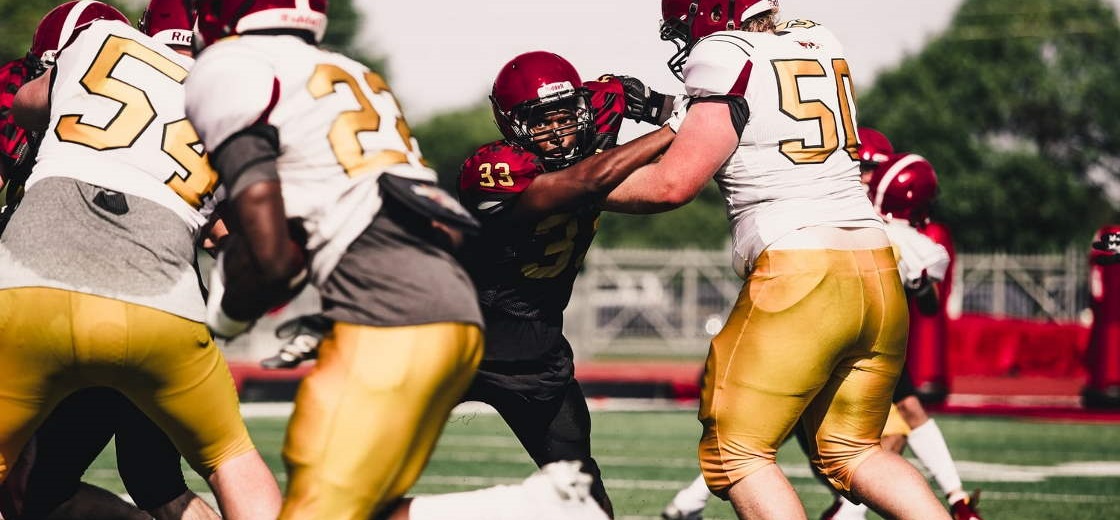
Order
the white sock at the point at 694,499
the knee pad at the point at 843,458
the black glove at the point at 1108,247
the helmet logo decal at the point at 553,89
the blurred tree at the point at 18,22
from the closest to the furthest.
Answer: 1. the knee pad at the point at 843,458
2. the helmet logo decal at the point at 553,89
3. the black glove at the point at 1108,247
4. the white sock at the point at 694,499
5. the blurred tree at the point at 18,22

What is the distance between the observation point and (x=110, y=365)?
396 cm

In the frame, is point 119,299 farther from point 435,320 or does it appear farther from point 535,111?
point 535,111

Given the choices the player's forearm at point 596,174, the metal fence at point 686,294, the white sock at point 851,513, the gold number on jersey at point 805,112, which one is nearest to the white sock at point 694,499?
the white sock at point 851,513

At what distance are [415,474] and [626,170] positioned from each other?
1332mm

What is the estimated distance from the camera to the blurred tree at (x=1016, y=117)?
167 feet

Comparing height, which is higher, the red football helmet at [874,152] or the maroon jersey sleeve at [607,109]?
the maroon jersey sleeve at [607,109]

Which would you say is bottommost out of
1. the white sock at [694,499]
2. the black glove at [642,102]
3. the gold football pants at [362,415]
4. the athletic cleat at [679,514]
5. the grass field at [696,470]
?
the grass field at [696,470]

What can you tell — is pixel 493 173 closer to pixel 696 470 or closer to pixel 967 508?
pixel 967 508

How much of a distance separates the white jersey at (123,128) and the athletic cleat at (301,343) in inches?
38.4

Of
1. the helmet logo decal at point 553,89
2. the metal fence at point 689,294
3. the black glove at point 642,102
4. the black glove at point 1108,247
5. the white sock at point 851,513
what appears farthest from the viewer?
the metal fence at point 689,294

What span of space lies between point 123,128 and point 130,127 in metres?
0.02


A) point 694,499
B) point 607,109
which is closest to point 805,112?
point 607,109

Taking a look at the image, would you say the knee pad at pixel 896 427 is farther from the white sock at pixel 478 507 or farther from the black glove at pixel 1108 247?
the white sock at pixel 478 507

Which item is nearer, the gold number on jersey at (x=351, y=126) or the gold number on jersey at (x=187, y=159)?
the gold number on jersey at (x=351, y=126)
